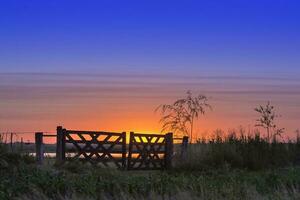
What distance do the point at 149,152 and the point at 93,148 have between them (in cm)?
378

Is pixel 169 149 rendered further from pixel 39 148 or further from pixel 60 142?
pixel 39 148

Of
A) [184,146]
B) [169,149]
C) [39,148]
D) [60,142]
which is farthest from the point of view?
[169,149]

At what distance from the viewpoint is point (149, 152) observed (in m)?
33.6

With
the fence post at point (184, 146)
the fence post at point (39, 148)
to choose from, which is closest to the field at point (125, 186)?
the fence post at point (39, 148)

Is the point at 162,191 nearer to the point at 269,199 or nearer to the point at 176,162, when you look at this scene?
the point at 269,199

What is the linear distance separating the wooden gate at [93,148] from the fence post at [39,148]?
1.29 metres

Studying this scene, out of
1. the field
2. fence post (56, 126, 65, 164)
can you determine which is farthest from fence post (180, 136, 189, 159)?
the field

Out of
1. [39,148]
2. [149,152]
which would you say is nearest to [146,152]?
[149,152]

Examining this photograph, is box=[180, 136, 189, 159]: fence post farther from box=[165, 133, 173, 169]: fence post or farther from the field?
the field

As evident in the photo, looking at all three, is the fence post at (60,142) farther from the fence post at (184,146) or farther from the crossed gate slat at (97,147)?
the fence post at (184,146)

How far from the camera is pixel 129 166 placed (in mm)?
32375

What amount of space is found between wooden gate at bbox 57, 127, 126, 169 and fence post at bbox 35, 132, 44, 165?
4.22 feet

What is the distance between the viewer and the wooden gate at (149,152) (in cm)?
3294

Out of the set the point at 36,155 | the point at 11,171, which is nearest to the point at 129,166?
the point at 36,155
